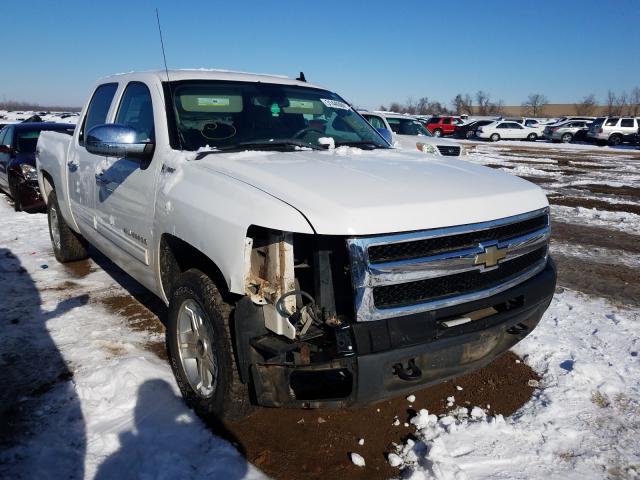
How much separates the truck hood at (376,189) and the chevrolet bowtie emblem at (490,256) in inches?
6.2

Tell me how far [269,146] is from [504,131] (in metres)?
35.9

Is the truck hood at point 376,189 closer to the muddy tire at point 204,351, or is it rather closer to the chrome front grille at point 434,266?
the chrome front grille at point 434,266

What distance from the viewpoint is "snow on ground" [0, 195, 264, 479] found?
2.55 m

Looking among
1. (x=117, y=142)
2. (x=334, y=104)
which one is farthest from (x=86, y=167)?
(x=334, y=104)

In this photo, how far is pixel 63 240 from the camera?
5812 mm

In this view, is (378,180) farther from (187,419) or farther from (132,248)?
(132,248)

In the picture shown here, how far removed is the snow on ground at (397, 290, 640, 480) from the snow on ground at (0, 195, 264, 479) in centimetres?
101

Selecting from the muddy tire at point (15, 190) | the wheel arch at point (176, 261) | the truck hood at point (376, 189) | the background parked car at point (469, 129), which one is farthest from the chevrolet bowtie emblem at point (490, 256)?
the background parked car at point (469, 129)

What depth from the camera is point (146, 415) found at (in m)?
2.95

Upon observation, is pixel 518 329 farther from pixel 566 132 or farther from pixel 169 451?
pixel 566 132

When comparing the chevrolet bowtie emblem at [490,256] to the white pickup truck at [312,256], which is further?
the chevrolet bowtie emblem at [490,256]

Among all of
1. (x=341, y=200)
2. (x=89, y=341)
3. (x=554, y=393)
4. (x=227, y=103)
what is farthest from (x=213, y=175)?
(x=554, y=393)

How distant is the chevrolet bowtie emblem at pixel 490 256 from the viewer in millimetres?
2465

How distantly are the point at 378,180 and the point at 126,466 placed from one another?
1.94 metres
